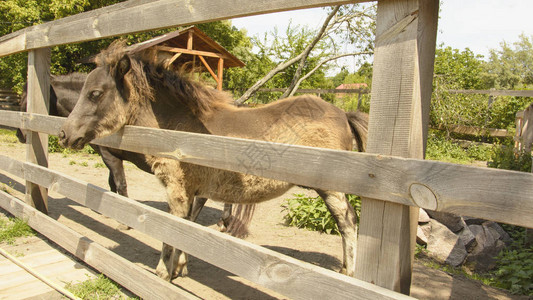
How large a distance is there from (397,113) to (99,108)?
2.65 meters

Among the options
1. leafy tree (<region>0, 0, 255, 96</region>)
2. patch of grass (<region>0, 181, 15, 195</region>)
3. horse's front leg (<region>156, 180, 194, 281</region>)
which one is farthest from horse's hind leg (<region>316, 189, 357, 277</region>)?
leafy tree (<region>0, 0, 255, 96</region>)

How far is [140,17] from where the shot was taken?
2676 mm

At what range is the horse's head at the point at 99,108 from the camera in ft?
9.91

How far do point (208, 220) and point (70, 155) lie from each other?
691cm

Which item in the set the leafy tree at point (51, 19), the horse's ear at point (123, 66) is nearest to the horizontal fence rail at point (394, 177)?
the horse's ear at point (123, 66)

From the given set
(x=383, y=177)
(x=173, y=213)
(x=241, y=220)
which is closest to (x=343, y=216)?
(x=241, y=220)

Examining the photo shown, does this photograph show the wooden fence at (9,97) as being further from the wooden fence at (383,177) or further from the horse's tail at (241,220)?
the wooden fence at (383,177)

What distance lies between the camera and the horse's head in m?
3.02

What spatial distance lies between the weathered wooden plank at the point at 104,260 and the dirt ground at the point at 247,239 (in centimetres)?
72

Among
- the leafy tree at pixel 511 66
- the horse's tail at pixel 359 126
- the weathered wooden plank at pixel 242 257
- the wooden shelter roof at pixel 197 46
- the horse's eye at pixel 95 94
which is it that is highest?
the leafy tree at pixel 511 66

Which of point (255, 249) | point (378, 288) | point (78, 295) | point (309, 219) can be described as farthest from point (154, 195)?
point (378, 288)

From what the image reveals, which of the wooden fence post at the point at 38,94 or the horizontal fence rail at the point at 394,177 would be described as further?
the wooden fence post at the point at 38,94

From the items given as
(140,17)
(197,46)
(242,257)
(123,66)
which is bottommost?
(242,257)

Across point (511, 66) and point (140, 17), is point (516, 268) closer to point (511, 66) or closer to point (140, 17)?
point (140, 17)
